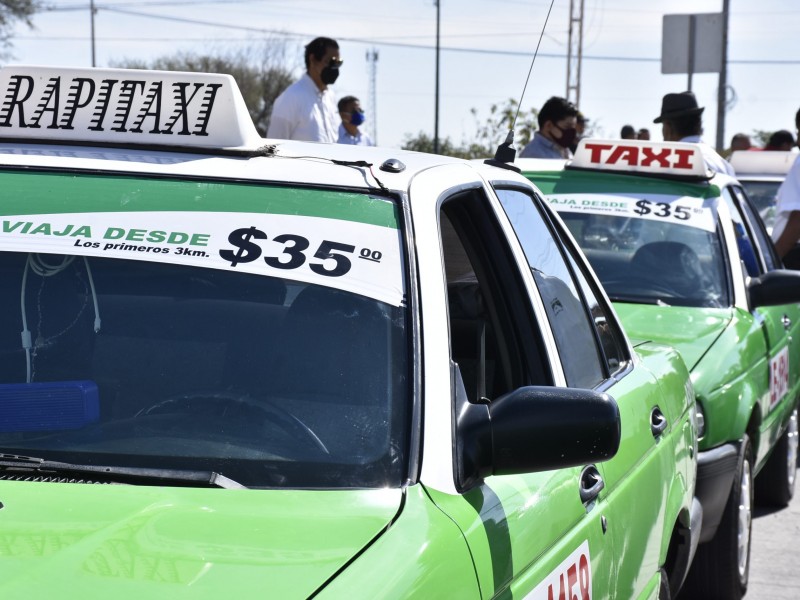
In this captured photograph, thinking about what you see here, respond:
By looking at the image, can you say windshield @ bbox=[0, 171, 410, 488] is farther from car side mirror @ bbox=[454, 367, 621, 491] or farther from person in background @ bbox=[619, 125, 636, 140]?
person in background @ bbox=[619, 125, 636, 140]

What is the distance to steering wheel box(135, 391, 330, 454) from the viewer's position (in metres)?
2.30

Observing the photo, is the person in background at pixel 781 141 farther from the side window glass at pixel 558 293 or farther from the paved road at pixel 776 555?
the side window glass at pixel 558 293

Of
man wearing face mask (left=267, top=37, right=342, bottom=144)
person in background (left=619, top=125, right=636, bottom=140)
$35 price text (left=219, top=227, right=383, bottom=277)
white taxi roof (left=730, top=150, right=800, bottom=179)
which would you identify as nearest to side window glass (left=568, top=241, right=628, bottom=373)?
$35 price text (left=219, top=227, right=383, bottom=277)

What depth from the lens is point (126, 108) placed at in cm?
288

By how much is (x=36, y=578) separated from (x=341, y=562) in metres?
0.42

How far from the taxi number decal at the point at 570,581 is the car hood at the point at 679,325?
2.48m

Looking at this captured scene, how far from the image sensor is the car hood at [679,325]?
518 cm

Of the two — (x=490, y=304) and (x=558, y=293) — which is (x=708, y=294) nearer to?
(x=558, y=293)

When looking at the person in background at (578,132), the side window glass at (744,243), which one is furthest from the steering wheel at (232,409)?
the person in background at (578,132)

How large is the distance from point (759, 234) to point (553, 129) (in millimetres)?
2604

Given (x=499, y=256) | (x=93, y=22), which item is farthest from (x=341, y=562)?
(x=93, y=22)

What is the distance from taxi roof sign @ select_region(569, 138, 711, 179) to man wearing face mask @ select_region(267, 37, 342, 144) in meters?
2.26

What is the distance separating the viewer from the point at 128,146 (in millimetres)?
2871

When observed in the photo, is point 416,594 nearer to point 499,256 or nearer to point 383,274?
point 383,274
